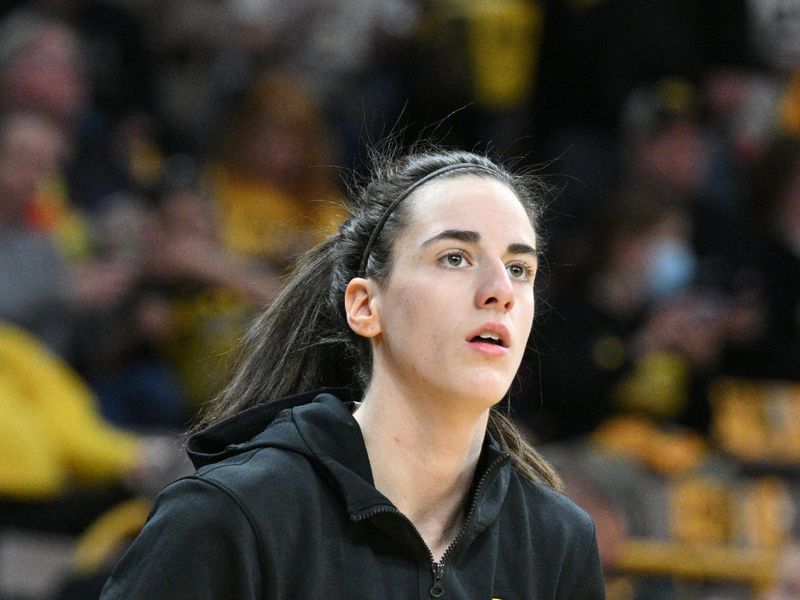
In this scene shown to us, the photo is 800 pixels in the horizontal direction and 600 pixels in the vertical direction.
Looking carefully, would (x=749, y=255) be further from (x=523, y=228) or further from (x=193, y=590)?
(x=193, y=590)

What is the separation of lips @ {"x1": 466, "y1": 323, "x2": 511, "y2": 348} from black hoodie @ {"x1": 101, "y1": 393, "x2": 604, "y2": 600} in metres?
0.24

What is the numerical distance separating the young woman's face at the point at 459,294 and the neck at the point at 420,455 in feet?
0.15

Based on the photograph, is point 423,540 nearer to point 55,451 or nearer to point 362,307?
point 362,307

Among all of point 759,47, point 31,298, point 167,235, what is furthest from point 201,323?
point 759,47

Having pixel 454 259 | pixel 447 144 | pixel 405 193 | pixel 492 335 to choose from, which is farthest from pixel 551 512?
pixel 447 144

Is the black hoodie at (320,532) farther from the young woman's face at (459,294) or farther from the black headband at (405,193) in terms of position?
the black headband at (405,193)

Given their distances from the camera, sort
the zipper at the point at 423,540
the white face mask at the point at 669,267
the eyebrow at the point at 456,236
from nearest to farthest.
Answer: the zipper at the point at 423,540 → the eyebrow at the point at 456,236 → the white face mask at the point at 669,267

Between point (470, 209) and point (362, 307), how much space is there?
0.27 meters

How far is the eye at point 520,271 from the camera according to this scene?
8.02ft

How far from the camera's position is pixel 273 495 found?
7.41 feet

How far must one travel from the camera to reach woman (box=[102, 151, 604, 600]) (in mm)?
2193

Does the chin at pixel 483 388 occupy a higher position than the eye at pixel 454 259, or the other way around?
the eye at pixel 454 259

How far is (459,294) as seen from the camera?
2.35m

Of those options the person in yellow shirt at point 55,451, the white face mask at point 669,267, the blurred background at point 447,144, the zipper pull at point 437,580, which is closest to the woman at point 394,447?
the zipper pull at point 437,580
